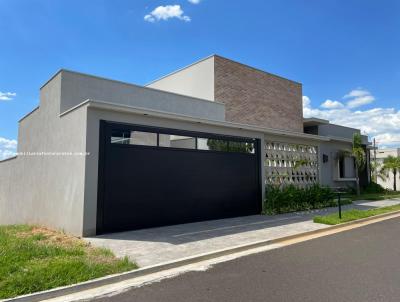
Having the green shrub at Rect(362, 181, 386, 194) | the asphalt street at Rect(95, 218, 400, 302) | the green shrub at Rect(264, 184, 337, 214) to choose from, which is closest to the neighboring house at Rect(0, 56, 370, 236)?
the green shrub at Rect(264, 184, 337, 214)

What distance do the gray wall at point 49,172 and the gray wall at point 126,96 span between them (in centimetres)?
38

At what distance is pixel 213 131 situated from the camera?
459 inches

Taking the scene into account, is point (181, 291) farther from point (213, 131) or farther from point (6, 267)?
point (213, 131)

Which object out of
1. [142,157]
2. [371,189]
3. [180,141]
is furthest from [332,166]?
[142,157]

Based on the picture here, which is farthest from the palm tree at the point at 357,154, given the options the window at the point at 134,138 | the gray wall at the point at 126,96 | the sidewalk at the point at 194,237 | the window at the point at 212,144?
the window at the point at 134,138

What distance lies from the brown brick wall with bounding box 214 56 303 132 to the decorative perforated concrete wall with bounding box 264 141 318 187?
3526 mm

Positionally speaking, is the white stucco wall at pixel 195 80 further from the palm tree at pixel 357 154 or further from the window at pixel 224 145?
the palm tree at pixel 357 154

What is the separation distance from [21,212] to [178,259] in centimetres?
1025

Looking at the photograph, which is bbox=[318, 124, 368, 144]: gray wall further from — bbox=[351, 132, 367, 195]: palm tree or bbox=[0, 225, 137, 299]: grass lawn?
bbox=[0, 225, 137, 299]: grass lawn

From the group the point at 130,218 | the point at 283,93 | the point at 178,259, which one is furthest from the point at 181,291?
the point at 283,93

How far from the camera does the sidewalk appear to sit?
6949 millimetres

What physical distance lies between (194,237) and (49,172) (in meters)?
5.73

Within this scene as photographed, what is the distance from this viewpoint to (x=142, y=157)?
9758mm

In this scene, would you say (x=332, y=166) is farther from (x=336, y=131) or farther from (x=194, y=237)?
(x=194, y=237)
